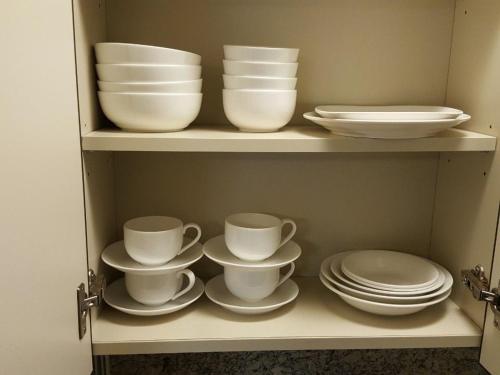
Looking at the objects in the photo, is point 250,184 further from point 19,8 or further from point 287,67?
point 19,8

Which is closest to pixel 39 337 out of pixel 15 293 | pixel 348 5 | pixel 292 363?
pixel 15 293

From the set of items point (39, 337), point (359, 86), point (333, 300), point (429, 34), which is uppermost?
point (429, 34)

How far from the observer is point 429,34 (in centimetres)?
103

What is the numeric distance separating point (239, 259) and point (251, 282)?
0.05 m

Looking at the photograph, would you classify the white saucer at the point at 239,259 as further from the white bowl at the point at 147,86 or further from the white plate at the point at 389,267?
the white bowl at the point at 147,86

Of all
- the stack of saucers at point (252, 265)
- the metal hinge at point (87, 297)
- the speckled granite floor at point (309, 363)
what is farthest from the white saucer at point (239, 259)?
the speckled granite floor at point (309, 363)

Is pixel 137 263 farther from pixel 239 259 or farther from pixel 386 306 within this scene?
pixel 386 306

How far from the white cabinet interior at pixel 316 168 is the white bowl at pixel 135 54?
3 cm

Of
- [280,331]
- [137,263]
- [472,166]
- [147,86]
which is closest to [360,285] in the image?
[280,331]

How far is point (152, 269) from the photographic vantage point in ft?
2.91

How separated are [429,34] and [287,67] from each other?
14.2 inches

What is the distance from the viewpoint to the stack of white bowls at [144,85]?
822 mm

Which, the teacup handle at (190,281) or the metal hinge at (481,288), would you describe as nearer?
the metal hinge at (481,288)

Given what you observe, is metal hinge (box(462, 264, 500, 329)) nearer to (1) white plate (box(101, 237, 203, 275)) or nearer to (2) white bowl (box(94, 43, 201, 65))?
(1) white plate (box(101, 237, 203, 275))
